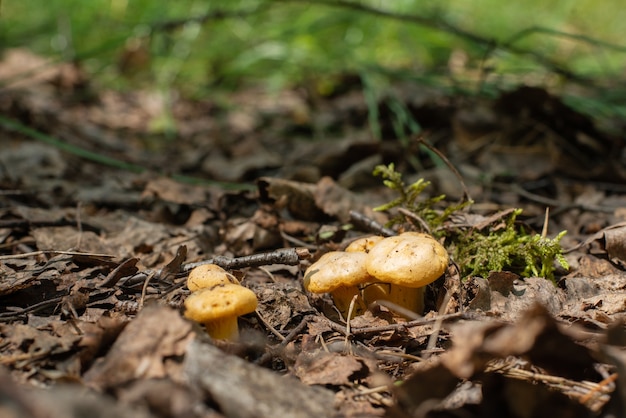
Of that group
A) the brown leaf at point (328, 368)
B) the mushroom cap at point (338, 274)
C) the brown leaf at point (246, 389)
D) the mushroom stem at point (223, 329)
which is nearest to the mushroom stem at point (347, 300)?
the mushroom cap at point (338, 274)

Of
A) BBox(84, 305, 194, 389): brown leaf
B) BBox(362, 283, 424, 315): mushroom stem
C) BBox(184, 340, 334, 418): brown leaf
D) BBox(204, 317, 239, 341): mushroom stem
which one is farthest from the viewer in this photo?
BBox(362, 283, 424, 315): mushroom stem

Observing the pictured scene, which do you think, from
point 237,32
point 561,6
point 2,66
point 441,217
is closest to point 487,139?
point 441,217

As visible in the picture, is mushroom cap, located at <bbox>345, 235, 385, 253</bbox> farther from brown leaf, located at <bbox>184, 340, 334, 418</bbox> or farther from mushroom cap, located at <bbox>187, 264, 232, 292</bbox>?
brown leaf, located at <bbox>184, 340, 334, 418</bbox>

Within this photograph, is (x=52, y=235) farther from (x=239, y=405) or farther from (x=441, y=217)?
(x=441, y=217)

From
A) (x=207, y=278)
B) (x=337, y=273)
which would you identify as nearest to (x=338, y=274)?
(x=337, y=273)

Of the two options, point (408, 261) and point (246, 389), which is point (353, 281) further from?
point (246, 389)

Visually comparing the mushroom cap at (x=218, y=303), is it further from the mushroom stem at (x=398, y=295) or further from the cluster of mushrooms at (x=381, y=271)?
the mushroom stem at (x=398, y=295)

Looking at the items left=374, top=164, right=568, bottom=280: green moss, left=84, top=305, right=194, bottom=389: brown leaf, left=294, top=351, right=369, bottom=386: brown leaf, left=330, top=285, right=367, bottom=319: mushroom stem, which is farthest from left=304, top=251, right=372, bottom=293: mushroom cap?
left=84, top=305, right=194, bottom=389: brown leaf

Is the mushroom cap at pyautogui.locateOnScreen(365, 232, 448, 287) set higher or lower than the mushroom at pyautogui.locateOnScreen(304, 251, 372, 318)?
higher
